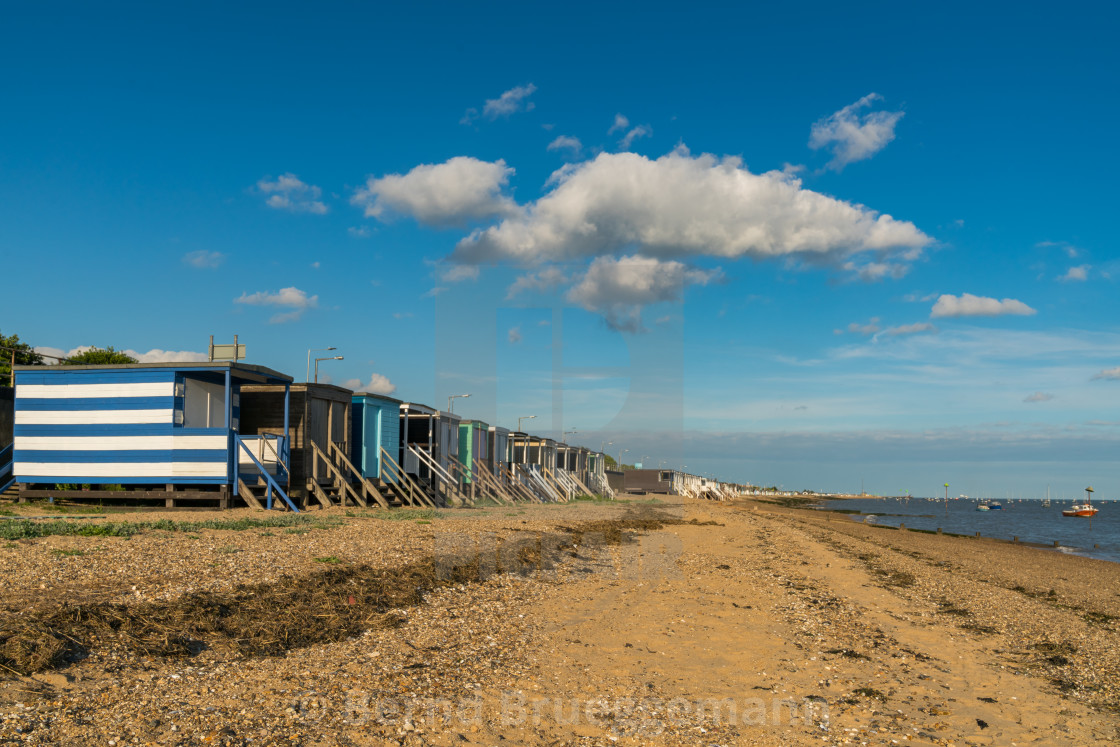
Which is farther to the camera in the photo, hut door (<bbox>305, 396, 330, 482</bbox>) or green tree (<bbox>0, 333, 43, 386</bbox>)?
green tree (<bbox>0, 333, 43, 386</bbox>)

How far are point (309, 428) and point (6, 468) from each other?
29.0 ft

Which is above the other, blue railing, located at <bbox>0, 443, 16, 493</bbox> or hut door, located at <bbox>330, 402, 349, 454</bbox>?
hut door, located at <bbox>330, 402, 349, 454</bbox>

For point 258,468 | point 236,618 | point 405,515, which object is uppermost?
point 258,468

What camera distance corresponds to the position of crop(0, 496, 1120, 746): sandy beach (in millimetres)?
6406

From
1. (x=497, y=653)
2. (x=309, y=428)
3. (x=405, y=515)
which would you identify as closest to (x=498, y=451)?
(x=309, y=428)

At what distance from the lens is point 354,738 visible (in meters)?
6.06

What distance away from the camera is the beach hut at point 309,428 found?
24734 mm

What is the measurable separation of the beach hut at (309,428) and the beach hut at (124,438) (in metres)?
2.99

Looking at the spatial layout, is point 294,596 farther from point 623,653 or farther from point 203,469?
point 203,469

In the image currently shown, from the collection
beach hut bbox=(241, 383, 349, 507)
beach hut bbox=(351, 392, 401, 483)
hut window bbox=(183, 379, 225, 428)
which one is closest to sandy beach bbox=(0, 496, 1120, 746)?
hut window bbox=(183, 379, 225, 428)

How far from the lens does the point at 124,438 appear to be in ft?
68.3

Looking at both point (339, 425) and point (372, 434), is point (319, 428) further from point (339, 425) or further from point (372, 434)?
point (372, 434)

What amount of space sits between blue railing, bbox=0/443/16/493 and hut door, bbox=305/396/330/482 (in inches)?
333

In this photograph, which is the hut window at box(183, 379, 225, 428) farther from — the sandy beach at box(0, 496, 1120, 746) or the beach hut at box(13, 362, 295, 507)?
the sandy beach at box(0, 496, 1120, 746)
